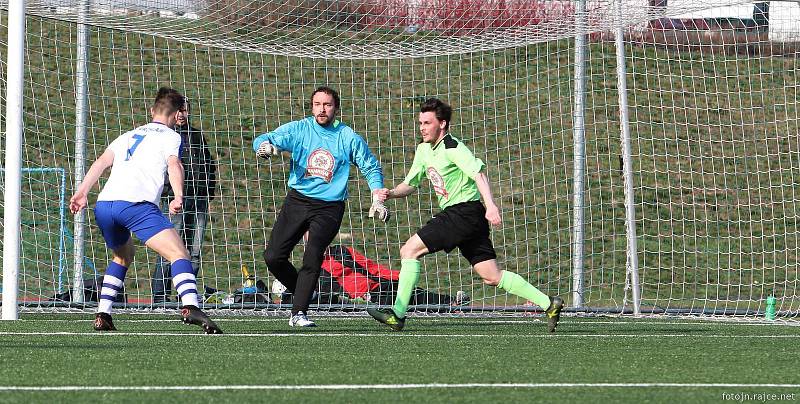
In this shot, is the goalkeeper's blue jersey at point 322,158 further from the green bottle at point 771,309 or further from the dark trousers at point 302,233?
the green bottle at point 771,309

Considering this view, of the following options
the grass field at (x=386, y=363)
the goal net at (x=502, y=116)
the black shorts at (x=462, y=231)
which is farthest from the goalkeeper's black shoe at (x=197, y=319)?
the goal net at (x=502, y=116)

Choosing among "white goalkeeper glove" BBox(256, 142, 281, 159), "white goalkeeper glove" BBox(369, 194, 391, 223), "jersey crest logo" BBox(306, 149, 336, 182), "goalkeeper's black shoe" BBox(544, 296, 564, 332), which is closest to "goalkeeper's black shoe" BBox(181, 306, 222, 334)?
"white goalkeeper glove" BBox(256, 142, 281, 159)

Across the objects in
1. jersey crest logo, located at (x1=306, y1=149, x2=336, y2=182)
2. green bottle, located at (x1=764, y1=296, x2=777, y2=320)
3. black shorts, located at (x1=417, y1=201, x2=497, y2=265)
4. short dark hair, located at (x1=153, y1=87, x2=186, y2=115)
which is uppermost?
short dark hair, located at (x1=153, y1=87, x2=186, y2=115)

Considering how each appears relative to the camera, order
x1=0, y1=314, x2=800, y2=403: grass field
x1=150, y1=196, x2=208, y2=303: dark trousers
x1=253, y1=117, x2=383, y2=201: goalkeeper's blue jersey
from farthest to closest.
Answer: x1=150, y1=196, x2=208, y2=303: dark trousers → x1=253, y1=117, x2=383, y2=201: goalkeeper's blue jersey → x1=0, y1=314, x2=800, y2=403: grass field

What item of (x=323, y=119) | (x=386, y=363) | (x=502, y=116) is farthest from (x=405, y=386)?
(x=502, y=116)

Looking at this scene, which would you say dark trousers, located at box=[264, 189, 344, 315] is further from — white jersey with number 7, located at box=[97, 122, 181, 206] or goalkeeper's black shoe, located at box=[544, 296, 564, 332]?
goalkeeper's black shoe, located at box=[544, 296, 564, 332]

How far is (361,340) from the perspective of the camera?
8031 millimetres

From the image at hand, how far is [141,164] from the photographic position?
27.8 ft

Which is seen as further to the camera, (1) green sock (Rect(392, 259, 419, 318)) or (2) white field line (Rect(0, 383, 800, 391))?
(1) green sock (Rect(392, 259, 419, 318))

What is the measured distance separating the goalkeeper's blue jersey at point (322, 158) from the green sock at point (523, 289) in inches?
44.6

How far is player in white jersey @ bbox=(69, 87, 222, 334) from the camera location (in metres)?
8.38

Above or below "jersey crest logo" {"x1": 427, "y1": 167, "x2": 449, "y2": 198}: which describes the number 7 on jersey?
above

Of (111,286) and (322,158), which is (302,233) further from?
(111,286)

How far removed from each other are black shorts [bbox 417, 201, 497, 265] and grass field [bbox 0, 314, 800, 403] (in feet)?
1.94
